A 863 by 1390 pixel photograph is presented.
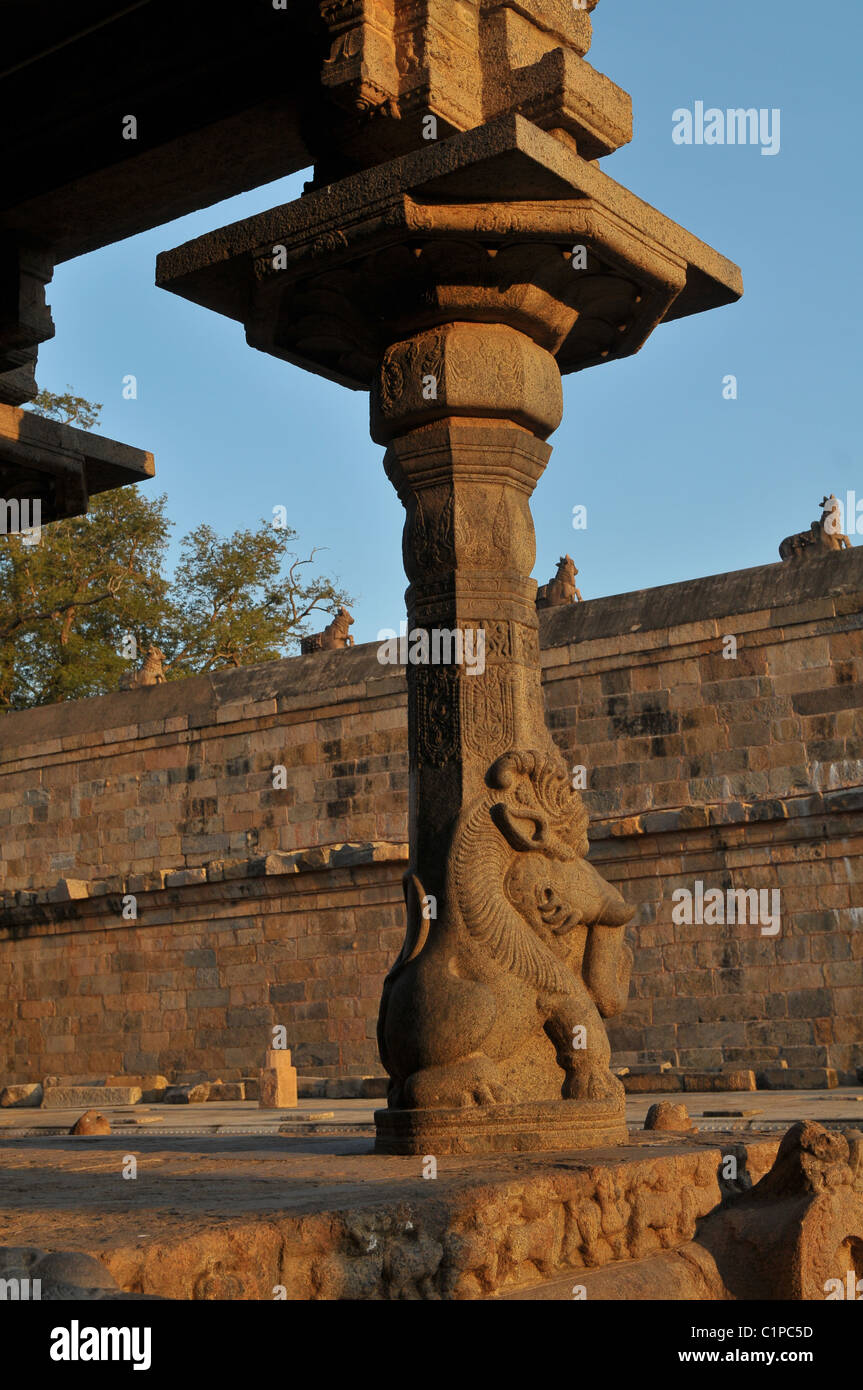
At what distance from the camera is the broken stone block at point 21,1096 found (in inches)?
703

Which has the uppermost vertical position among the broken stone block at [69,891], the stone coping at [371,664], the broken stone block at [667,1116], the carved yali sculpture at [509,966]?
the stone coping at [371,664]

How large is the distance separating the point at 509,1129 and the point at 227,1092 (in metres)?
12.1

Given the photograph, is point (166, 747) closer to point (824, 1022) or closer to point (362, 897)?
point (362, 897)

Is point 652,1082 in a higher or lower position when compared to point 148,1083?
higher

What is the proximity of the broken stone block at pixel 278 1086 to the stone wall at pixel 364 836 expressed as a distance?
1950mm

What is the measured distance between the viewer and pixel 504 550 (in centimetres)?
516

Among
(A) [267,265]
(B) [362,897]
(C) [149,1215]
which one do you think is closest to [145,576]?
(B) [362,897]

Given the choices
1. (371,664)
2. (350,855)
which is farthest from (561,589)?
(350,855)

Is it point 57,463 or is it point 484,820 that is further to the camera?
point 57,463

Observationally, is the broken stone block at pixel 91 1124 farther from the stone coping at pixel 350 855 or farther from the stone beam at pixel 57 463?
the stone coping at pixel 350 855

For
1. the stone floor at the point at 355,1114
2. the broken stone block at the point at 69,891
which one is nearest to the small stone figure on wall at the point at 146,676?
the broken stone block at the point at 69,891

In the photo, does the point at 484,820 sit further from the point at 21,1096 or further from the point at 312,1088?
the point at 21,1096

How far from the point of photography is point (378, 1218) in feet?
9.77
